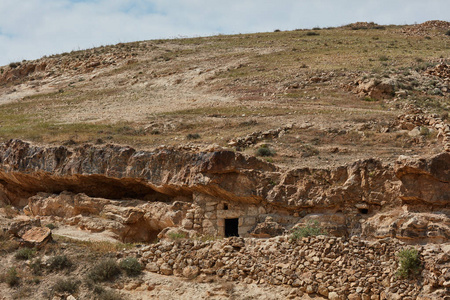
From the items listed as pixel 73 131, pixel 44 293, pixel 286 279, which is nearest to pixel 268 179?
pixel 286 279

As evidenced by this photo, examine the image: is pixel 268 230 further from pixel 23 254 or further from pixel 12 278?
pixel 12 278

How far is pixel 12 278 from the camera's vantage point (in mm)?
13070

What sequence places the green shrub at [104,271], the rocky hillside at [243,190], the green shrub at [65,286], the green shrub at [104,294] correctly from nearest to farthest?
1. the rocky hillside at [243,190]
2. the green shrub at [104,294]
3. the green shrub at [65,286]
4. the green shrub at [104,271]

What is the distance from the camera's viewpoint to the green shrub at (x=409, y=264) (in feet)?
34.4

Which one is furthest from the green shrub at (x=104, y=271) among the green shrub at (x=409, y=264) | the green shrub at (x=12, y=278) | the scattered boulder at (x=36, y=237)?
the green shrub at (x=409, y=264)

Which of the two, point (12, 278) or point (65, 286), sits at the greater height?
point (12, 278)

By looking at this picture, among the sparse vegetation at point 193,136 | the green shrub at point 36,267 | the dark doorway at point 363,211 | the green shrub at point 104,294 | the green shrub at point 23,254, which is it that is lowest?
the green shrub at point 104,294

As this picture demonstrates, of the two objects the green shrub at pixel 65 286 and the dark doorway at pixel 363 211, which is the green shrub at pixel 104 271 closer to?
the green shrub at pixel 65 286

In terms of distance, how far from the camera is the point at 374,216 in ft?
46.8

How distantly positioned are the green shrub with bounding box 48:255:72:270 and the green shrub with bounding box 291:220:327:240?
5.90 meters

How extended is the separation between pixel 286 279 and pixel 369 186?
435 centimetres

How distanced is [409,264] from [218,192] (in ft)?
22.9

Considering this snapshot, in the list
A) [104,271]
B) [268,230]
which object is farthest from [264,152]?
[104,271]

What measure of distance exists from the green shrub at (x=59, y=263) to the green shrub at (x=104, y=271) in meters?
0.91
